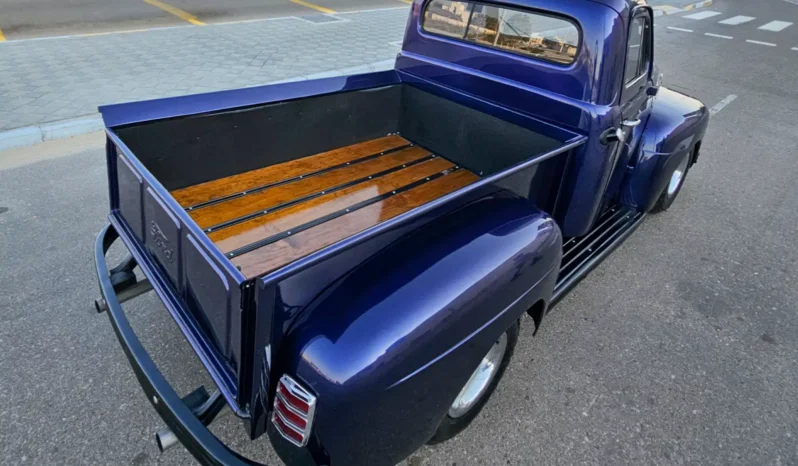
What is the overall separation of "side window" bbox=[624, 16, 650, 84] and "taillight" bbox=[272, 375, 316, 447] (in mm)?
2408

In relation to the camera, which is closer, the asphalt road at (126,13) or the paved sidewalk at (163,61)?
the paved sidewalk at (163,61)

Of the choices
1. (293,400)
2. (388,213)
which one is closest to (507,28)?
(388,213)

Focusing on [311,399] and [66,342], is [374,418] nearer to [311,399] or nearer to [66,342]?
[311,399]

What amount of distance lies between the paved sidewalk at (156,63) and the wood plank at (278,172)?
3.31 meters

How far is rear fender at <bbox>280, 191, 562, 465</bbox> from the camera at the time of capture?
158 centimetres

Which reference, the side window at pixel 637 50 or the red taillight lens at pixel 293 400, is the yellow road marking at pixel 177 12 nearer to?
the side window at pixel 637 50

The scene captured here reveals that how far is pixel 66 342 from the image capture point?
2.72 m

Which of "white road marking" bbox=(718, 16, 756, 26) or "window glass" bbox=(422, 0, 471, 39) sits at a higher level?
"white road marking" bbox=(718, 16, 756, 26)

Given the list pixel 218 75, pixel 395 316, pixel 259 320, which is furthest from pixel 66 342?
pixel 218 75

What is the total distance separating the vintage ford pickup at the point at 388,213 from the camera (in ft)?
5.32

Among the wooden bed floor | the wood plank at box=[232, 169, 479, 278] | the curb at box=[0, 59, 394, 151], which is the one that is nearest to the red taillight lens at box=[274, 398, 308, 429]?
the wood plank at box=[232, 169, 479, 278]

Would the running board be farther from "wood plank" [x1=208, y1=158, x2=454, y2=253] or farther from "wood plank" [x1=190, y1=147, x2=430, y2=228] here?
"wood plank" [x1=190, y1=147, x2=430, y2=228]

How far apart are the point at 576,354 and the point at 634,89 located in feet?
5.41

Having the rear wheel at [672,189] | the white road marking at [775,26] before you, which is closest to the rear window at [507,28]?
the rear wheel at [672,189]
